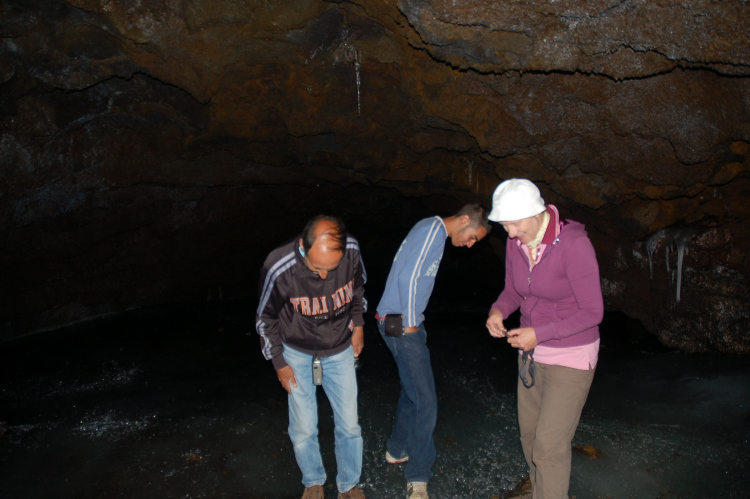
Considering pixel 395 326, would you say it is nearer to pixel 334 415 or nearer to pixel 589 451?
pixel 334 415

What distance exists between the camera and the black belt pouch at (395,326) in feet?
9.76

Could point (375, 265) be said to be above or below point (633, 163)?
below

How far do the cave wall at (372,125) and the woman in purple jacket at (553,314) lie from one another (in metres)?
1.78

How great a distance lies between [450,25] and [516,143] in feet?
6.89

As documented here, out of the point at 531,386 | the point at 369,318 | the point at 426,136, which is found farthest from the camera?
the point at 369,318

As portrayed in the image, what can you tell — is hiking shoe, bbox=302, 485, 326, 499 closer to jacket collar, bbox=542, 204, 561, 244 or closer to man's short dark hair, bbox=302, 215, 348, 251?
man's short dark hair, bbox=302, 215, 348, 251

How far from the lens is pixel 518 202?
2.44 metres

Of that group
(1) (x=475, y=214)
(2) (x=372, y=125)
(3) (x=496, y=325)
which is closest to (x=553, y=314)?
(3) (x=496, y=325)

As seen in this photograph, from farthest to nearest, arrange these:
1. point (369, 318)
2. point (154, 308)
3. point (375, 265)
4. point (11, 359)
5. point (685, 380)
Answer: point (375, 265) < point (154, 308) < point (369, 318) < point (11, 359) < point (685, 380)

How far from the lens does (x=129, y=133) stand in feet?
21.2

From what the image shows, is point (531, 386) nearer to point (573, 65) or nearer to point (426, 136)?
point (573, 65)

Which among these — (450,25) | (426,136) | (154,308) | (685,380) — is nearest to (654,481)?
(685,380)

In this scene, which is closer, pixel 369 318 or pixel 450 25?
pixel 450 25

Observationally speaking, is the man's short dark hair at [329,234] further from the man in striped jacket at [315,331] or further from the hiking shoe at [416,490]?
the hiking shoe at [416,490]
